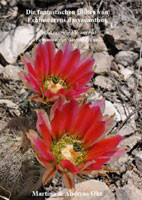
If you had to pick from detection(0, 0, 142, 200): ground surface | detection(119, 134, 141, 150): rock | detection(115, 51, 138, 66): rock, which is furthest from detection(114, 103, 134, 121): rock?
detection(115, 51, 138, 66): rock

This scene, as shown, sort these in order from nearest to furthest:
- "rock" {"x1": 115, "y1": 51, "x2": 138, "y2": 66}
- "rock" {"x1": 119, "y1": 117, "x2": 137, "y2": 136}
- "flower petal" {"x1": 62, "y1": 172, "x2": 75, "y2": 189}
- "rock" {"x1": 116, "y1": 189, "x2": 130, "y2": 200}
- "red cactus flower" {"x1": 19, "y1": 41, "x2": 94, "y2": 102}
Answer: "flower petal" {"x1": 62, "y1": 172, "x2": 75, "y2": 189} → "red cactus flower" {"x1": 19, "y1": 41, "x2": 94, "y2": 102} → "rock" {"x1": 116, "y1": 189, "x2": 130, "y2": 200} → "rock" {"x1": 119, "y1": 117, "x2": 137, "y2": 136} → "rock" {"x1": 115, "y1": 51, "x2": 138, "y2": 66}

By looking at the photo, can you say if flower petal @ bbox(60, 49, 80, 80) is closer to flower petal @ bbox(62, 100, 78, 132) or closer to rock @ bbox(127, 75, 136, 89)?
flower petal @ bbox(62, 100, 78, 132)

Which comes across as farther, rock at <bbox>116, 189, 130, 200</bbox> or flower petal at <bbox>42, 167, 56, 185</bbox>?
rock at <bbox>116, 189, 130, 200</bbox>

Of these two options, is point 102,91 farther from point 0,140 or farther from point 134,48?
point 0,140

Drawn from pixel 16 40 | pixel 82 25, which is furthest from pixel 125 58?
pixel 16 40

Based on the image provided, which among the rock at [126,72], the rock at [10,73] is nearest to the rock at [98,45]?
the rock at [126,72]

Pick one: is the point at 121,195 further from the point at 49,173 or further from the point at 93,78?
the point at 93,78
